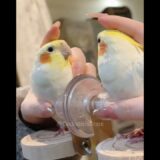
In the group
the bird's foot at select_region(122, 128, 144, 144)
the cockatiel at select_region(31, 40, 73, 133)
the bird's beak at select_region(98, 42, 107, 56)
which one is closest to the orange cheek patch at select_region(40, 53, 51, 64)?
the cockatiel at select_region(31, 40, 73, 133)

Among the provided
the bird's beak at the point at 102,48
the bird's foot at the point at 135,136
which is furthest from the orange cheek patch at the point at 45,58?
the bird's foot at the point at 135,136

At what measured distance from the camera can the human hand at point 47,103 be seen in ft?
2.38

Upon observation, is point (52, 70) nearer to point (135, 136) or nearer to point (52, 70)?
point (52, 70)

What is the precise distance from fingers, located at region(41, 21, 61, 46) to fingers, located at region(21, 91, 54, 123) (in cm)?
13

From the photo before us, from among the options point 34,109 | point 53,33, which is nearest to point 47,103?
point 34,109

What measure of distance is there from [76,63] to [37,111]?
14 centimetres

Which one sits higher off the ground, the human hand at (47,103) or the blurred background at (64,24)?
the blurred background at (64,24)

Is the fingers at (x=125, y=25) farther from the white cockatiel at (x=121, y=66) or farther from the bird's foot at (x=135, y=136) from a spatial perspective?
the bird's foot at (x=135, y=136)

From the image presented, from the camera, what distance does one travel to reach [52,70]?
0.73 m

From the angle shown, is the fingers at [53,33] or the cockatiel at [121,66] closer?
the cockatiel at [121,66]

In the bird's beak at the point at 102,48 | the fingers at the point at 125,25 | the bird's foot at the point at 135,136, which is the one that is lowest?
the bird's foot at the point at 135,136

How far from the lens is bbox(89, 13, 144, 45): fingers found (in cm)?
63

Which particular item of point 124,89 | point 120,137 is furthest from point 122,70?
point 120,137
